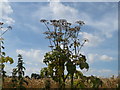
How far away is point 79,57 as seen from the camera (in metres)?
6.89

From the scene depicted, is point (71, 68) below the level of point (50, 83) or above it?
above

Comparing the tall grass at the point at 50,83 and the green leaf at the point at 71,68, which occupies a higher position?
the green leaf at the point at 71,68

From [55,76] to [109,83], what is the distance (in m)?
2.08

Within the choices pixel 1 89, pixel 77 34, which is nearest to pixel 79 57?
pixel 77 34

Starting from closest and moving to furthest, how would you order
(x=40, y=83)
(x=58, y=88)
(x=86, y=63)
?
(x=86, y=63) → (x=58, y=88) → (x=40, y=83)

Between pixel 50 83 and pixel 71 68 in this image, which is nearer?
pixel 71 68

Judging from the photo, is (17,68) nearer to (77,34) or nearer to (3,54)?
(3,54)

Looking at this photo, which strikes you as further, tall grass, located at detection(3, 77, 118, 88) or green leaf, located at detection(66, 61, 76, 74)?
tall grass, located at detection(3, 77, 118, 88)

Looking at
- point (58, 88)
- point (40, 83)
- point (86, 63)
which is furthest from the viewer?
point (40, 83)

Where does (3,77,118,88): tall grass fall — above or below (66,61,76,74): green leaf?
below

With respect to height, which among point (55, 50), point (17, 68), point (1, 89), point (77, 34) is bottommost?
point (1, 89)

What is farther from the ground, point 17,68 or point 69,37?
point 69,37

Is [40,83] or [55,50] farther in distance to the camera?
[40,83]

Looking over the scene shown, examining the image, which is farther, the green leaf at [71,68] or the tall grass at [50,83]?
the tall grass at [50,83]
